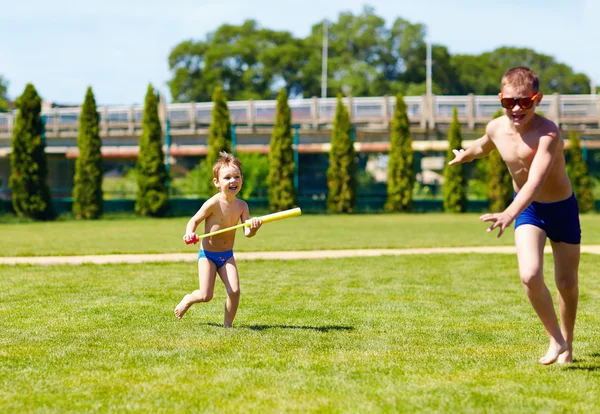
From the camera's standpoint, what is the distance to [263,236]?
21.2 m

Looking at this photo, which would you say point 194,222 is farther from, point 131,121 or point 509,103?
point 131,121

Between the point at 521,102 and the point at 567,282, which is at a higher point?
the point at 521,102

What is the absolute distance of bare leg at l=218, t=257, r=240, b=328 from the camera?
746 cm

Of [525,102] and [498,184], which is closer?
[525,102]

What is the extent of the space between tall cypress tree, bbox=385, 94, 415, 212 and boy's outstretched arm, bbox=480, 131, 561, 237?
29.7 meters

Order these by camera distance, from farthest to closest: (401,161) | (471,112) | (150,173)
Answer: (471,112), (401,161), (150,173)

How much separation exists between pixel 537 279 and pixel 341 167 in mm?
29215

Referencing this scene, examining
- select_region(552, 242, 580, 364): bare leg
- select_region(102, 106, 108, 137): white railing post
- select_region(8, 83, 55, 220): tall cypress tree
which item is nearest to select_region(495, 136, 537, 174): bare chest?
select_region(552, 242, 580, 364): bare leg

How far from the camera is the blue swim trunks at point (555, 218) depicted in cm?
585

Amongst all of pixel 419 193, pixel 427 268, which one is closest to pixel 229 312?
pixel 427 268

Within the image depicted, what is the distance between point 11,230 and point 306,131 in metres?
18.5

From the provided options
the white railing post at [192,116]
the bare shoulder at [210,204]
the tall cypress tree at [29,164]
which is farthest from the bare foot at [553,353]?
the white railing post at [192,116]

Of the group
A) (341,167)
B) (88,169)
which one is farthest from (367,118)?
(88,169)

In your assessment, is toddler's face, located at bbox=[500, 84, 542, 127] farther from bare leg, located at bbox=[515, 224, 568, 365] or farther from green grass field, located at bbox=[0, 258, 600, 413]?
green grass field, located at bbox=[0, 258, 600, 413]
